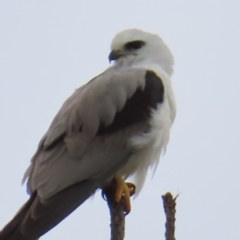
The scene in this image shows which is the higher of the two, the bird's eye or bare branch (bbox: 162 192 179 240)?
the bird's eye

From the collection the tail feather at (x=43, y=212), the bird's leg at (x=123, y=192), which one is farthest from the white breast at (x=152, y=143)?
the tail feather at (x=43, y=212)

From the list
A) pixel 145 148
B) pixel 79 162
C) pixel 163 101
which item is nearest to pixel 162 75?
pixel 163 101

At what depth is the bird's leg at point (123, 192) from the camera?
4.32 meters

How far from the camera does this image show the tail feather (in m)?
3.81

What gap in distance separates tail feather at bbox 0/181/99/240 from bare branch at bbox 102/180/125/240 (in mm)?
95

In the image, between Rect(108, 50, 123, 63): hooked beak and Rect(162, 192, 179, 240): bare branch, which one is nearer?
Rect(162, 192, 179, 240): bare branch

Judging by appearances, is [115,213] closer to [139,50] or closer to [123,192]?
[123,192]

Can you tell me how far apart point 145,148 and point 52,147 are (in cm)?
59

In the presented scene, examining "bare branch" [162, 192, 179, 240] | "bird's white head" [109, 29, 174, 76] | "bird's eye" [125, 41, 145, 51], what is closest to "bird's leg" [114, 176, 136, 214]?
"bare branch" [162, 192, 179, 240]

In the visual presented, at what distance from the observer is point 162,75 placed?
16.7 ft

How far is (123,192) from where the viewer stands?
4422 mm

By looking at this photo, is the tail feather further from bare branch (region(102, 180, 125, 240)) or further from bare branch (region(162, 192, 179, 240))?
bare branch (region(162, 192, 179, 240))

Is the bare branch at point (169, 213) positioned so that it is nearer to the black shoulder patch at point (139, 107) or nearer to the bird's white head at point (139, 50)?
the black shoulder patch at point (139, 107)

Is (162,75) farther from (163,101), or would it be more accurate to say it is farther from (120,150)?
(120,150)
